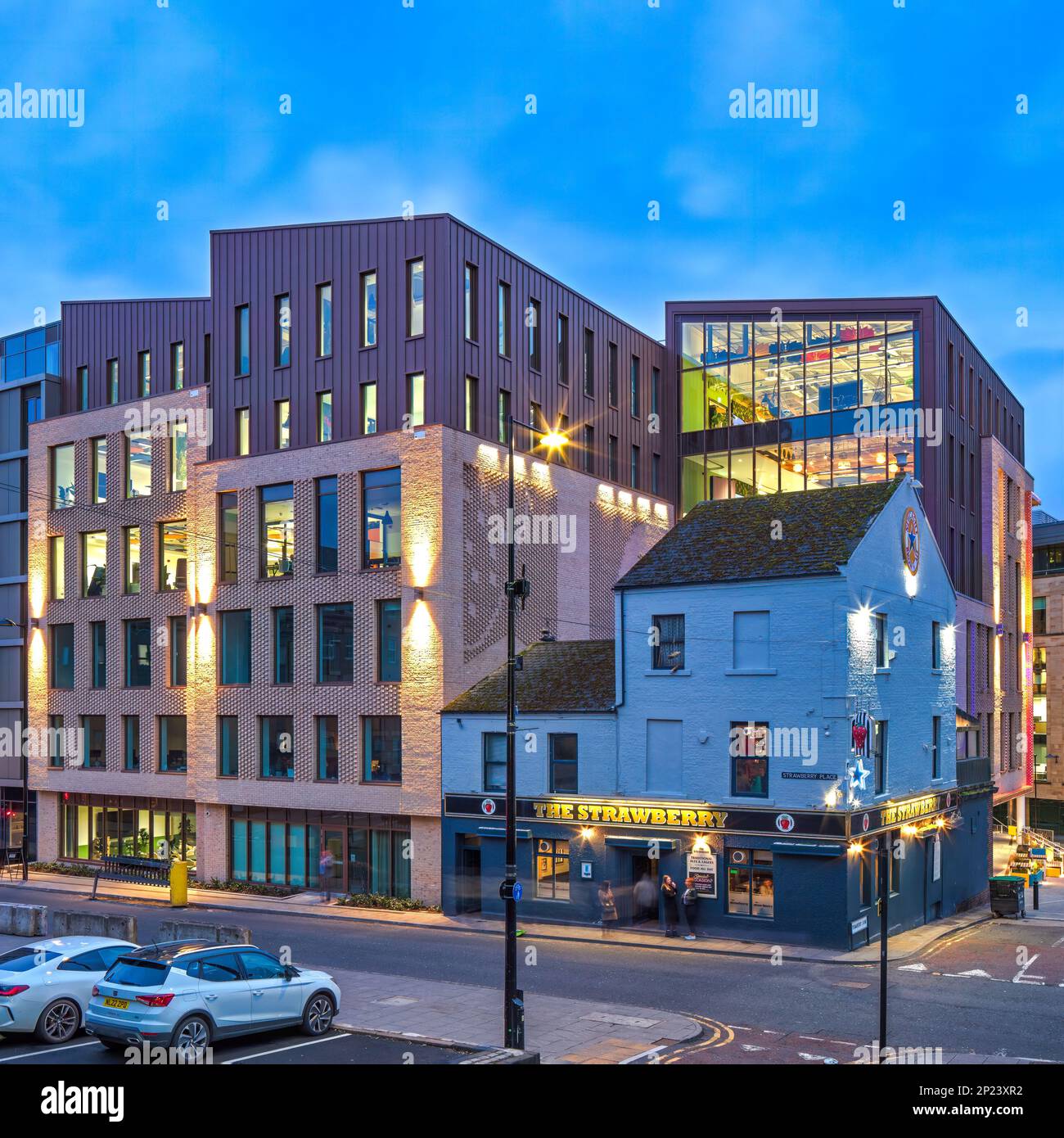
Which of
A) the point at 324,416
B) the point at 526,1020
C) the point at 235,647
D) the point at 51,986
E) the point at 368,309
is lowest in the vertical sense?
the point at 526,1020

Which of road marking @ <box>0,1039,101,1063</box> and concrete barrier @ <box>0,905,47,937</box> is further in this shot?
concrete barrier @ <box>0,905,47,937</box>

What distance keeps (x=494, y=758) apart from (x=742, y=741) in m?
8.26

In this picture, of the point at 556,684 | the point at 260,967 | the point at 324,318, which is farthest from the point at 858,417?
the point at 260,967

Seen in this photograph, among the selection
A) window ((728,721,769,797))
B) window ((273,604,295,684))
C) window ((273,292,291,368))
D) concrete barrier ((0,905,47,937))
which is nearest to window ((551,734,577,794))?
window ((728,721,769,797))

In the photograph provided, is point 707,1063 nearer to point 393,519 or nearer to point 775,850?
point 775,850

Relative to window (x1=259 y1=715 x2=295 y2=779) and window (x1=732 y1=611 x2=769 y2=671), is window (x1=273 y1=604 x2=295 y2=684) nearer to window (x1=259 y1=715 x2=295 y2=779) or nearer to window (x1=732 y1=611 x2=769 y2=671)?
window (x1=259 y1=715 x2=295 y2=779)

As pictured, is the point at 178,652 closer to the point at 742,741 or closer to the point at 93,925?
the point at 93,925

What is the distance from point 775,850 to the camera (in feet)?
102

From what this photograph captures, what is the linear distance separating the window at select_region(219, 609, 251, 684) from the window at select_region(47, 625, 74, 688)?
941 cm

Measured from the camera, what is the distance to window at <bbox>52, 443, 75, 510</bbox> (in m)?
49.7

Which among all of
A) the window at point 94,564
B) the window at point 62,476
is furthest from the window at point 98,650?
the window at point 62,476

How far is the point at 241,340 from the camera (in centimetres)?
4384

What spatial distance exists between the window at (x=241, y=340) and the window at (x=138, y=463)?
17.7ft
